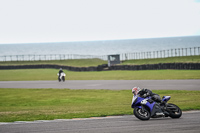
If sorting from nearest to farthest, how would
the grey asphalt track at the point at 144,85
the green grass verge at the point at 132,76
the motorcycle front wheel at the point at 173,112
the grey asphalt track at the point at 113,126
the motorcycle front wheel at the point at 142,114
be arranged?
1. the grey asphalt track at the point at 113,126
2. the motorcycle front wheel at the point at 142,114
3. the motorcycle front wheel at the point at 173,112
4. the grey asphalt track at the point at 144,85
5. the green grass verge at the point at 132,76

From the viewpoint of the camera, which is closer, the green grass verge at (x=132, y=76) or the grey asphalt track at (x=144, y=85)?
the grey asphalt track at (x=144, y=85)

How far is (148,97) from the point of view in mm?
11445

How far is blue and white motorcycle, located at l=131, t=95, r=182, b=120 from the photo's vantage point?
11.3 meters

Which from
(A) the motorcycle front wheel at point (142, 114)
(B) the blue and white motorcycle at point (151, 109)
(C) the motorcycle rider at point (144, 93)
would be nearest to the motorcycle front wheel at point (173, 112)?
(B) the blue and white motorcycle at point (151, 109)

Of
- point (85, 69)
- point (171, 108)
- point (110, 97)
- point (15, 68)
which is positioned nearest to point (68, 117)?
point (171, 108)

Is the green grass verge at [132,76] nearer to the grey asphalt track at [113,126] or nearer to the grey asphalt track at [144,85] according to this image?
the grey asphalt track at [144,85]

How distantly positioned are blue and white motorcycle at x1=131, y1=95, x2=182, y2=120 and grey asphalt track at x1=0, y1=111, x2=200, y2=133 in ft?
0.62

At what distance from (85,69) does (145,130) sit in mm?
44845

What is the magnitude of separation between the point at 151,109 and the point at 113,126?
165 centimetres

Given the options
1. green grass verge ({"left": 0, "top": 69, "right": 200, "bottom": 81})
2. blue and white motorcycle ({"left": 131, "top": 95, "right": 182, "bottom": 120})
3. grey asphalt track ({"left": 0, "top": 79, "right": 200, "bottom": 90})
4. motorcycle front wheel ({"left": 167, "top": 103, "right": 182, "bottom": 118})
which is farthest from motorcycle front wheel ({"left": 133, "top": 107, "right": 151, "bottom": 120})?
green grass verge ({"left": 0, "top": 69, "right": 200, "bottom": 81})

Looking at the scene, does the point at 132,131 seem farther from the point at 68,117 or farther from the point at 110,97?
the point at 110,97

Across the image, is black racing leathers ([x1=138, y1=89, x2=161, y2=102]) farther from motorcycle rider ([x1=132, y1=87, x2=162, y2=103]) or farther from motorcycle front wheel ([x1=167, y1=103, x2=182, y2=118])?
motorcycle front wheel ([x1=167, y1=103, x2=182, y2=118])

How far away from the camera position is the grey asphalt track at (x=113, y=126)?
952cm

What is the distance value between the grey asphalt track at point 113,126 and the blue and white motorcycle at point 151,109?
0.19m
